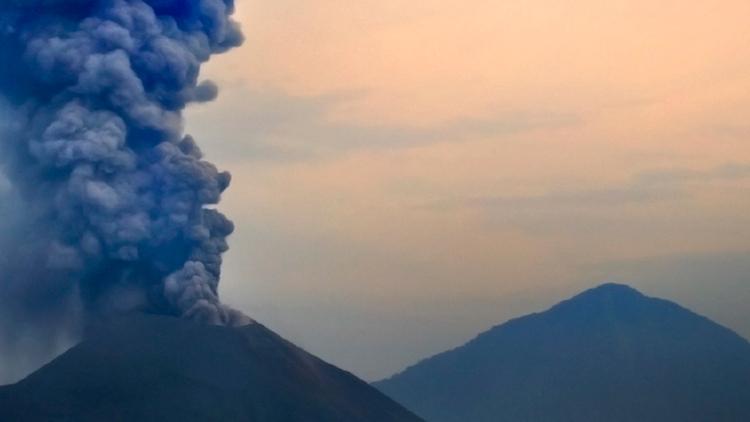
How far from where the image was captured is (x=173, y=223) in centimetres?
9738

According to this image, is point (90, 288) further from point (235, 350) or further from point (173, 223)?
point (235, 350)

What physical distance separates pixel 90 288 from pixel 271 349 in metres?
22.6

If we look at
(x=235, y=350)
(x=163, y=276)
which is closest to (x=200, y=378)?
(x=235, y=350)

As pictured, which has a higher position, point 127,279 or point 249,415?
point 127,279

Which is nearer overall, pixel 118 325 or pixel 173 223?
pixel 173 223

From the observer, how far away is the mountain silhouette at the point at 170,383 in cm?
10312

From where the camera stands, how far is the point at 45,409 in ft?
332

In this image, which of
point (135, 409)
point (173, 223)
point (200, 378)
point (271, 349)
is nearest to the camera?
point (173, 223)

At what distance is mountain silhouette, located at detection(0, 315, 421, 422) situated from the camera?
103 m

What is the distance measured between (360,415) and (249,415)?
1268 cm

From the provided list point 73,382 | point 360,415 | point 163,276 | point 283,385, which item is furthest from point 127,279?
point 360,415

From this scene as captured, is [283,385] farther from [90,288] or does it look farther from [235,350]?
[90,288]

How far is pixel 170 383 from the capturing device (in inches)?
4294

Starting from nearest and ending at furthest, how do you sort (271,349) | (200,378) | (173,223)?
1. (173,223)
2. (200,378)
3. (271,349)
